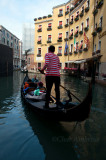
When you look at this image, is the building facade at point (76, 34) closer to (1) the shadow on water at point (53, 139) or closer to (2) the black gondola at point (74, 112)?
(1) the shadow on water at point (53, 139)

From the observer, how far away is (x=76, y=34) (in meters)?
19.6

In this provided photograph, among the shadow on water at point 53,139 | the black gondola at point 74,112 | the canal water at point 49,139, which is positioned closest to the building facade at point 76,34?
the canal water at point 49,139

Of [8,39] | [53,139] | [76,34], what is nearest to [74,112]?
[53,139]

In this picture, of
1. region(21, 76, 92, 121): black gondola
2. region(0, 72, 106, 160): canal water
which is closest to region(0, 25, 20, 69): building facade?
region(0, 72, 106, 160): canal water

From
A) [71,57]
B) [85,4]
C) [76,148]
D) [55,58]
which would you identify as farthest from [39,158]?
[71,57]

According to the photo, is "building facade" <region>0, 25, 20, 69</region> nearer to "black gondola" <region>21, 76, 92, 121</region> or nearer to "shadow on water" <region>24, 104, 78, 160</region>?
"shadow on water" <region>24, 104, 78, 160</region>

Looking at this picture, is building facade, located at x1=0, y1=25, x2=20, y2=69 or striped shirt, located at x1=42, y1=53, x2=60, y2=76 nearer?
striped shirt, located at x1=42, y1=53, x2=60, y2=76

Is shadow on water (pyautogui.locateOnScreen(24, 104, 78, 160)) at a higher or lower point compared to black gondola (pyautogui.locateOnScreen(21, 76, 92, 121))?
lower

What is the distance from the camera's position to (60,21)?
78.9ft

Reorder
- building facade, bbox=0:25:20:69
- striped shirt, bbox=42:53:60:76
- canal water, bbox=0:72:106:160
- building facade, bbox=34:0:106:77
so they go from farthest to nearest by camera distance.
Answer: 1. building facade, bbox=0:25:20:69
2. building facade, bbox=34:0:106:77
3. striped shirt, bbox=42:53:60:76
4. canal water, bbox=0:72:106:160

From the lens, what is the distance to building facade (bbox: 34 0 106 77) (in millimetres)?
12798

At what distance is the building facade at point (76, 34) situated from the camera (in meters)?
12.8

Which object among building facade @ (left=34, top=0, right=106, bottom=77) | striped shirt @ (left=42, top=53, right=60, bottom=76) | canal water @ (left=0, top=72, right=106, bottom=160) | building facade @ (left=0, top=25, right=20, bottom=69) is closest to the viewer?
canal water @ (left=0, top=72, right=106, bottom=160)

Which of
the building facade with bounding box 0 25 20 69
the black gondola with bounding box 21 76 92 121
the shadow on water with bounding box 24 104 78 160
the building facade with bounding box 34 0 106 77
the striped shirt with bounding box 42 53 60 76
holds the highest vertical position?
the building facade with bounding box 0 25 20 69
